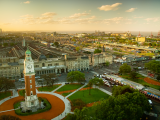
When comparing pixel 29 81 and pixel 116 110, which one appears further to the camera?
pixel 29 81

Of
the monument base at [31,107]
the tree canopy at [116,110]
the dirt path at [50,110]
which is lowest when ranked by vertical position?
the dirt path at [50,110]

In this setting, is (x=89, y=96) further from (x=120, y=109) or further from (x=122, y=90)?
(x=120, y=109)

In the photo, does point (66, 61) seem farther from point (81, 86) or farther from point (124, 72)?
point (124, 72)

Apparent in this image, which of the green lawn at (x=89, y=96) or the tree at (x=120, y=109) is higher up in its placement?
the tree at (x=120, y=109)

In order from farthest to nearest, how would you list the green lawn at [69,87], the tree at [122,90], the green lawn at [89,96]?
1. the green lawn at [69,87]
2. the green lawn at [89,96]
3. the tree at [122,90]

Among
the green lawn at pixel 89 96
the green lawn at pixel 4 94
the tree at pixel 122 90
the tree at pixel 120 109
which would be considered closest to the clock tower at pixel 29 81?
the green lawn at pixel 89 96

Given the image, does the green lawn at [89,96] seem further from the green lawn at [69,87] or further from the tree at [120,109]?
the tree at [120,109]

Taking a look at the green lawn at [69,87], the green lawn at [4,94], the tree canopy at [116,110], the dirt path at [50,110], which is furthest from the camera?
the green lawn at [69,87]

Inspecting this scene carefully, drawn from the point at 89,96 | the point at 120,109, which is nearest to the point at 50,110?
the point at 89,96

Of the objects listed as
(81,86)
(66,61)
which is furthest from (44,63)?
(81,86)
